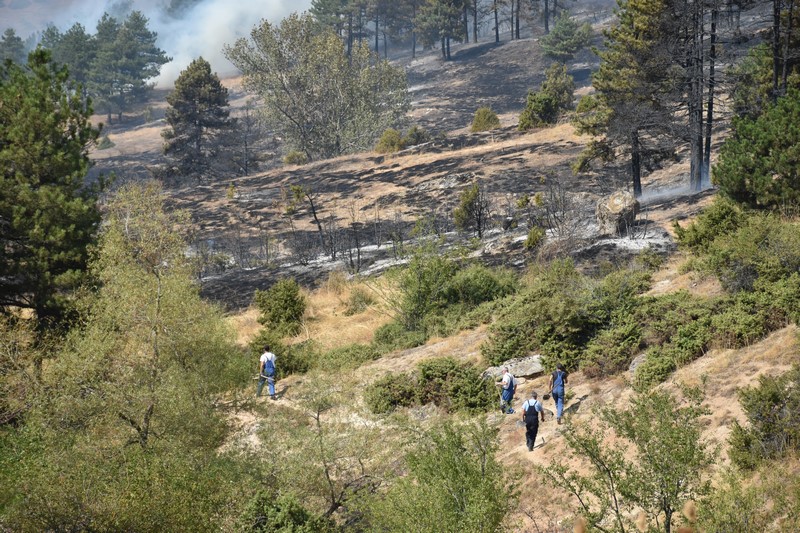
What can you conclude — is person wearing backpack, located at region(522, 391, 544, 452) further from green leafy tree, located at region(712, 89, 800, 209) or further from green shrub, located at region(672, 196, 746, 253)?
green leafy tree, located at region(712, 89, 800, 209)

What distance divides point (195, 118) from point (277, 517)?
51.5 m

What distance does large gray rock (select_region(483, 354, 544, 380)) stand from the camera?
15.6m

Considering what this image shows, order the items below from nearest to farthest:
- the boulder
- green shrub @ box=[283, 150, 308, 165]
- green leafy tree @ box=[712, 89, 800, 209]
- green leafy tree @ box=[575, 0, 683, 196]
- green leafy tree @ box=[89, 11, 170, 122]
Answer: green leafy tree @ box=[712, 89, 800, 209] < the boulder < green leafy tree @ box=[575, 0, 683, 196] < green shrub @ box=[283, 150, 308, 165] < green leafy tree @ box=[89, 11, 170, 122]

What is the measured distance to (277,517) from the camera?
10.3m

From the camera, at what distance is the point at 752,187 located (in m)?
17.9

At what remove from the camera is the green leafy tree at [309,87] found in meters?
55.0

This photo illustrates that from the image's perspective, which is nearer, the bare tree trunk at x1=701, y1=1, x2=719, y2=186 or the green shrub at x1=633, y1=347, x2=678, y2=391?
the green shrub at x1=633, y1=347, x2=678, y2=391

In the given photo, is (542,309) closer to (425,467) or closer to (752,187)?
(752,187)

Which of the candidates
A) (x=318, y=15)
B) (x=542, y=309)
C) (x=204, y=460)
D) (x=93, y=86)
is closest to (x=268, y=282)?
(x=542, y=309)

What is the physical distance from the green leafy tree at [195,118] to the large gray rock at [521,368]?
45.4 metres

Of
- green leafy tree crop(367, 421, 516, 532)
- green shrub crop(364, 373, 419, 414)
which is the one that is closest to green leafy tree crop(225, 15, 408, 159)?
green shrub crop(364, 373, 419, 414)

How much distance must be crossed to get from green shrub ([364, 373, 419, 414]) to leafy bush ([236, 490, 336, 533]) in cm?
491

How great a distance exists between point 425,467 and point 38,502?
508cm

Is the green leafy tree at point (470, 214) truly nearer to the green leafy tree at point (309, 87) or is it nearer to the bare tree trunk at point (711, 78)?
the bare tree trunk at point (711, 78)
